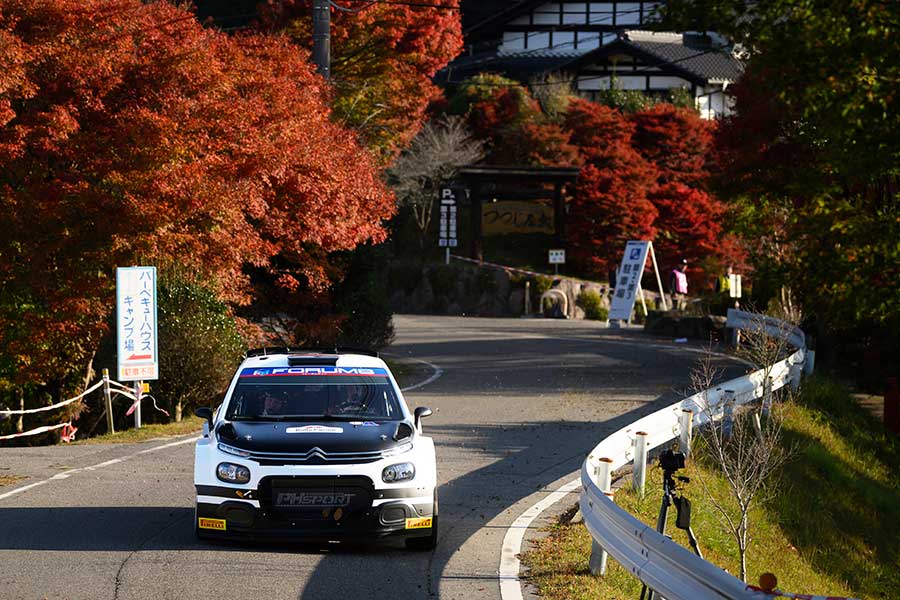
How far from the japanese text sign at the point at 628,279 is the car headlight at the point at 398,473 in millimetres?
25725

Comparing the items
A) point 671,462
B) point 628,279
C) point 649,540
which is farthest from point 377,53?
point 649,540

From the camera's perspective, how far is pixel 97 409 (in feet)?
69.4

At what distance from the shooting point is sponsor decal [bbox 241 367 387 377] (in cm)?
1051

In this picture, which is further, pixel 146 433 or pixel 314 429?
pixel 146 433

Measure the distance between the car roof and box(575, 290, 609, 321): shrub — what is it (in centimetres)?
3205

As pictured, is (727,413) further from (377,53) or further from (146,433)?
(377,53)

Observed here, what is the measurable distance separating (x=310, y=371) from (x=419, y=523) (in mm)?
1899

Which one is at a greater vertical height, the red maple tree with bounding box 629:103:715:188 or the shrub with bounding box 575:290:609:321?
the red maple tree with bounding box 629:103:715:188

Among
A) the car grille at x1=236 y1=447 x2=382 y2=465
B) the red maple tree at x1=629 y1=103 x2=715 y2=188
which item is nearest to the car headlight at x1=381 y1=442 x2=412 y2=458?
the car grille at x1=236 y1=447 x2=382 y2=465

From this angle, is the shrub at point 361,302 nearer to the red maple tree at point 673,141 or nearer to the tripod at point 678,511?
the tripod at point 678,511

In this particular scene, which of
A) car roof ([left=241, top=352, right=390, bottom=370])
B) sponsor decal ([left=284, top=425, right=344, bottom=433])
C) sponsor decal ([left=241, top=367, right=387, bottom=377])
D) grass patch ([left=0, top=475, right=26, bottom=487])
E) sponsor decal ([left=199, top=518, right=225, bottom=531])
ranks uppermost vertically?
car roof ([left=241, top=352, right=390, bottom=370])

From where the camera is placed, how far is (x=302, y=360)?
1077cm

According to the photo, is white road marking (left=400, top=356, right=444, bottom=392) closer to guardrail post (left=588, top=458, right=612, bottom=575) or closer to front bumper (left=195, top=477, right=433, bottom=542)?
front bumper (left=195, top=477, right=433, bottom=542)

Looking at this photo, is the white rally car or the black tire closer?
the white rally car
